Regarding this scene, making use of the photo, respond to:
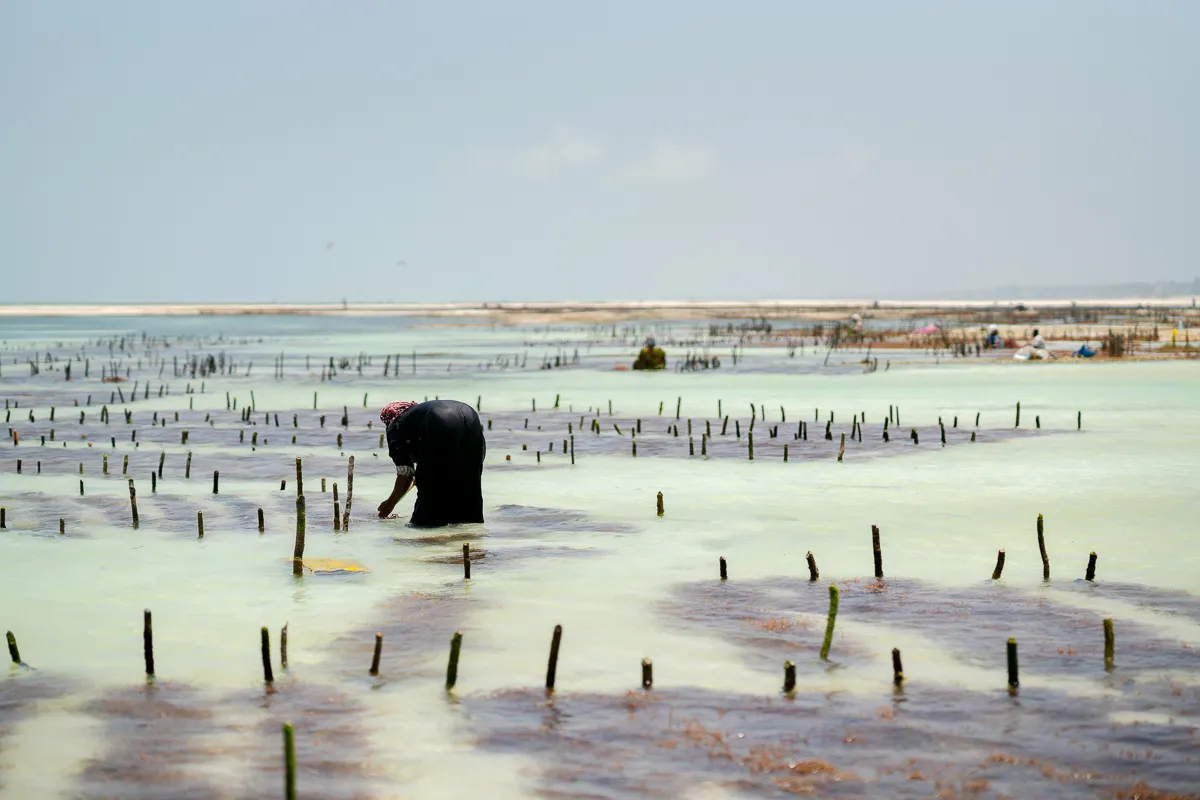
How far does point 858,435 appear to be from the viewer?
74.6 ft

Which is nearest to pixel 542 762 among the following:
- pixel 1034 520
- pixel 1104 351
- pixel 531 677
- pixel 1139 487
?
pixel 531 677

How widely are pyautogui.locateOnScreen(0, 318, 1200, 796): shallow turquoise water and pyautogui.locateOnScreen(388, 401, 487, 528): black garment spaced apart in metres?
0.32

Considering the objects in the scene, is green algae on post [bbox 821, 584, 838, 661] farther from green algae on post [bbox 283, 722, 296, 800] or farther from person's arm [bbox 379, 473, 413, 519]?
person's arm [bbox 379, 473, 413, 519]

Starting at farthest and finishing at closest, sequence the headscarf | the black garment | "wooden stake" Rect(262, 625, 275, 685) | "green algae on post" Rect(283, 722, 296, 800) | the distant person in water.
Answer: the distant person in water < the headscarf < the black garment < "wooden stake" Rect(262, 625, 275, 685) < "green algae on post" Rect(283, 722, 296, 800)

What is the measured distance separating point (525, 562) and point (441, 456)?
5.08 ft

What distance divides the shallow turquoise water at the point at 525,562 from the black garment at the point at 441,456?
0.32 metres

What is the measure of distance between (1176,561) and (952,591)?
2.58m

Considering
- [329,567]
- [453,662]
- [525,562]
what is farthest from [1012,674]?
[329,567]

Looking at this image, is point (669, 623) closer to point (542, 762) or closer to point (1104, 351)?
point (542, 762)

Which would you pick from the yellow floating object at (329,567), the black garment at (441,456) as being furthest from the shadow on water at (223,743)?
the black garment at (441,456)

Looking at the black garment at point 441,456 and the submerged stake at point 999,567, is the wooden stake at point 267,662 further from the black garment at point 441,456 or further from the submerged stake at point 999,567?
the submerged stake at point 999,567

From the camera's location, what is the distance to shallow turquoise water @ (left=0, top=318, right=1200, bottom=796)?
823cm

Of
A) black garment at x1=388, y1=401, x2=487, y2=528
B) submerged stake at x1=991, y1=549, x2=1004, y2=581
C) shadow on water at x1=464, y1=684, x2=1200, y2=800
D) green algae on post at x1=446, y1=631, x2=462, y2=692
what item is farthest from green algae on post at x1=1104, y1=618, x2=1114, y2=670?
black garment at x1=388, y1=401, x2=487, y2=528

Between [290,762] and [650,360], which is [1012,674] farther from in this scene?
[650,360]
